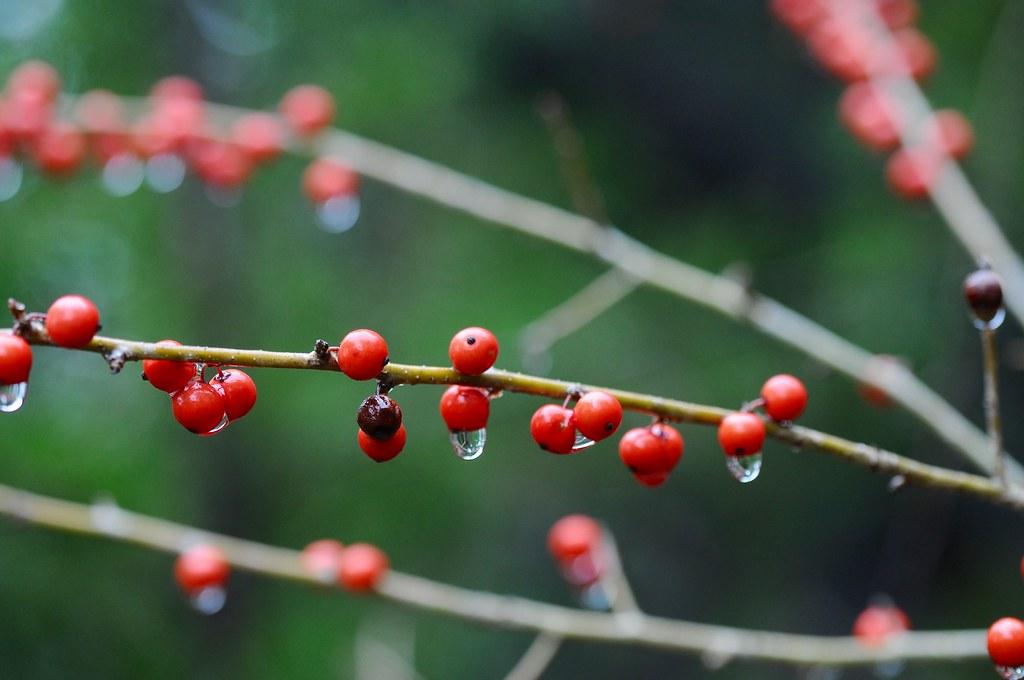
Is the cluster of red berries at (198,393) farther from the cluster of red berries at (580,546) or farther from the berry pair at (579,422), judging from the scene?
the cluster of red berries at (580,546)

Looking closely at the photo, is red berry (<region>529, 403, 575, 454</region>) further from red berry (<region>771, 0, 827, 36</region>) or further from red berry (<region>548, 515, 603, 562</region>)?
red berry (<region>771, 0, 827, 36</region>)

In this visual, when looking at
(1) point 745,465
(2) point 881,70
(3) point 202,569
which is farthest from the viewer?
(2) point 881,70

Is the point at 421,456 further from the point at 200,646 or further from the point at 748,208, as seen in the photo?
the point at 748,208

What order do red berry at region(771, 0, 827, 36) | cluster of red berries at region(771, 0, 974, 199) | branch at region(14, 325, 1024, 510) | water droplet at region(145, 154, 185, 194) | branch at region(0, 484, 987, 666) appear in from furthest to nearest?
red berry at region(771, 0, 827, 36), water droplet at region(145, 154, 185, 194), cluster of red berries at region(771, 0, 974, 199), branch at region(0, 484, 987, 666), branch at region(14, 325, 1024, 510)

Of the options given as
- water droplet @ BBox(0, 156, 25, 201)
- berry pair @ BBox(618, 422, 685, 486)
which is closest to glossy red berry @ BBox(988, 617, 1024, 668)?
berry pair @ BBox(618, 422, 685, 486)

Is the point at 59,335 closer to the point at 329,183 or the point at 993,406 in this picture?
the point at 993,406

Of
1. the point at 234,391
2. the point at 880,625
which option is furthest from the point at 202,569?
the point at 880,625

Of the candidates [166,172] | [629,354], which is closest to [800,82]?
[629,354]
